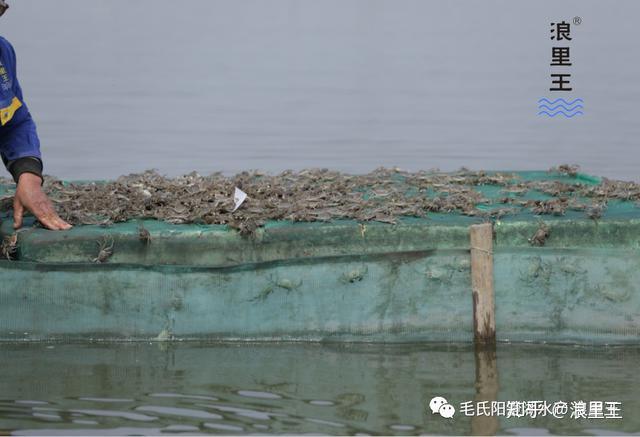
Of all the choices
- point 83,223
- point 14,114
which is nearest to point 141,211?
point 83,223

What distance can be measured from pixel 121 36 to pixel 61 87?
691 cm

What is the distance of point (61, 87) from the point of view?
1652 centimetres

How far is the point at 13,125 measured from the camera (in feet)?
19.4

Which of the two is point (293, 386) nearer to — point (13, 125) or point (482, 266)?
point (482, 266)

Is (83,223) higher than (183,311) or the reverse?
higher

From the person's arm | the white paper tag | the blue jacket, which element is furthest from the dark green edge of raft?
the blue jacket

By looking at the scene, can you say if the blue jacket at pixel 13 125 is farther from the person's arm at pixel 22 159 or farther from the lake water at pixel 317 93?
the lake water at pixel 317 93

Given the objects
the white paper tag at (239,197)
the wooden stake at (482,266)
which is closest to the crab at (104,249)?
the white paper tag at (239,197)

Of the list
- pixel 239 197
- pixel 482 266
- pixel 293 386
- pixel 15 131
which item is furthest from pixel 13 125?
pixel 482 266

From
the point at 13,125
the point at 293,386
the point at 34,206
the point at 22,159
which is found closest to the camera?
the point at 293,386

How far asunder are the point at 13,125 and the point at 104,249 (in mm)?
842

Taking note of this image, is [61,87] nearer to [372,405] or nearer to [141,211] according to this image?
[141,211]

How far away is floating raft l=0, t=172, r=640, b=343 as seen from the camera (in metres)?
5.44

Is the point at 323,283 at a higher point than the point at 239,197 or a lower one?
lower
